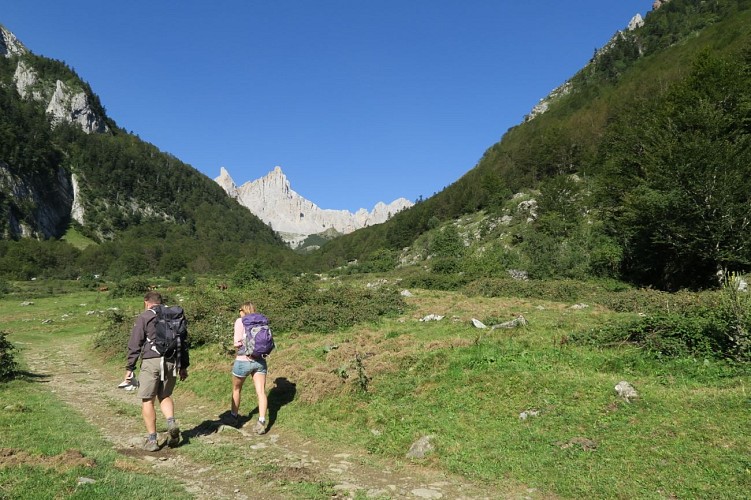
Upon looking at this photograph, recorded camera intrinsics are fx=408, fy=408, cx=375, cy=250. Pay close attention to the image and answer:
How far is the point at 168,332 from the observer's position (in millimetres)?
8344

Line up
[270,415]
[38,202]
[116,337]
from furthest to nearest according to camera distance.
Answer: [38,202] < [116,337] < [270,415]

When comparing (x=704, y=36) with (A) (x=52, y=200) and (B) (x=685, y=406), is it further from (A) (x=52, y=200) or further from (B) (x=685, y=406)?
(A) (x=52, y=200)

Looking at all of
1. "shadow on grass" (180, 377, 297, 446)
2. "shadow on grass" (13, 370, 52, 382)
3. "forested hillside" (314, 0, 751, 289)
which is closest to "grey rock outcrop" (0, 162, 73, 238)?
"forested hillside" (314, 0, 751, 289)

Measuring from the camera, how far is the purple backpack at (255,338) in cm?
968

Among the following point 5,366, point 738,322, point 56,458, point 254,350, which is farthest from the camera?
point 5,366

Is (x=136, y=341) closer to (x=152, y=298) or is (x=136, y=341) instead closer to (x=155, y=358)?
(x=155, y=358)

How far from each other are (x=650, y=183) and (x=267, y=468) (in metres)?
36.4

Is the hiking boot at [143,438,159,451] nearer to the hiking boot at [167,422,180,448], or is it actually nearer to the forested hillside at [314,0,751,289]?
the hiking boot at [167,422,180,448]

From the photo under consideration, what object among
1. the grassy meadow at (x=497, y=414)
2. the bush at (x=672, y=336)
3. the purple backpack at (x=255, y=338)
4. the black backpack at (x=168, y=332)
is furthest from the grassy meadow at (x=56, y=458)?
the bush at (x=672, y=336)

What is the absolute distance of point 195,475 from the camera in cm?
693

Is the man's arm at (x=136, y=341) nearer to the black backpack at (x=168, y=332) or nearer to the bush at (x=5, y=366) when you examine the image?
the black backpack at (x=168, y=332)

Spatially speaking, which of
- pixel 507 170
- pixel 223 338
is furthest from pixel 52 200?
pixel 223 338

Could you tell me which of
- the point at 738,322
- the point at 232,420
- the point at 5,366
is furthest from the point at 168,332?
the point at 738,322

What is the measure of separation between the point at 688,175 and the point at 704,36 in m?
104
